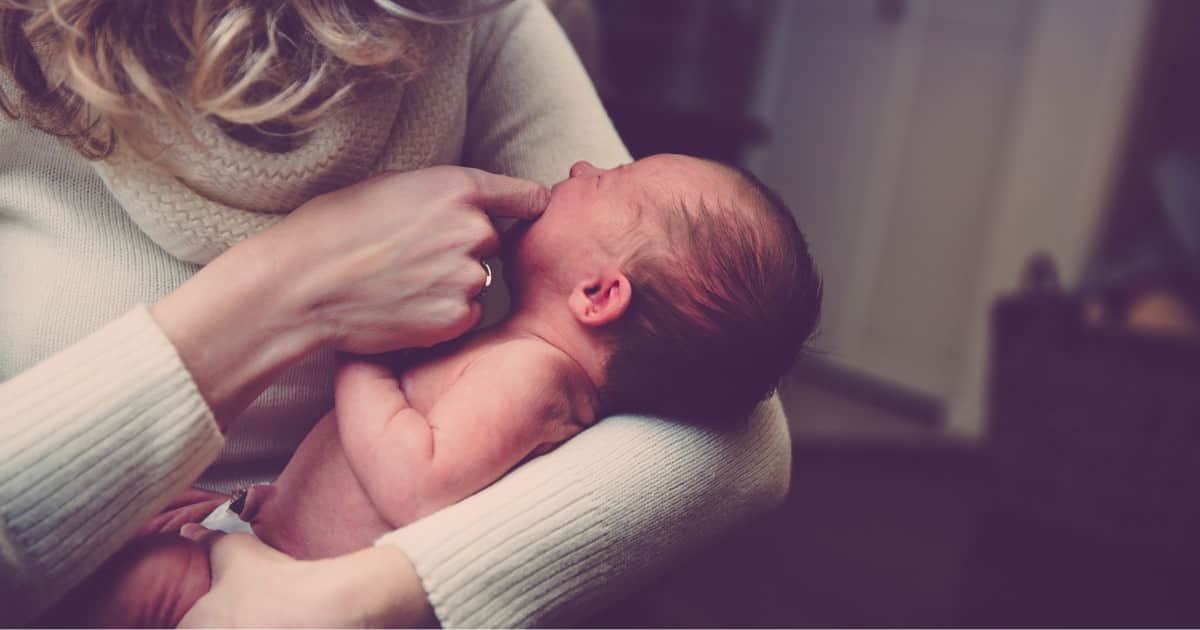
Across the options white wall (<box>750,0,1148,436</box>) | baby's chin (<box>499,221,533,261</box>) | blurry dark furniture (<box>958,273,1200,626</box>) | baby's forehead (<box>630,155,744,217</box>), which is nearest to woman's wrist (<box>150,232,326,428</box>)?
baby's chin (<box>499,221,533,261</box>)

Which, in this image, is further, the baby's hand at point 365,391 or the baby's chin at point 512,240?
the baby's chin at point 512,240

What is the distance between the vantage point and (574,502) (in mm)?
705

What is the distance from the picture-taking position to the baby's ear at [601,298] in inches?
32.7

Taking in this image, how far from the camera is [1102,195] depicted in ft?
9.09

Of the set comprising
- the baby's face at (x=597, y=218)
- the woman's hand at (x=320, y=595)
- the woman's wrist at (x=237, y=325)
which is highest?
the baby's face at (x=597, y=218)

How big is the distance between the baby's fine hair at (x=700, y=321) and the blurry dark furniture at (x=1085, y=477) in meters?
1.37

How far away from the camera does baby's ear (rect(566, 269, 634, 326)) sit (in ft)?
2.73

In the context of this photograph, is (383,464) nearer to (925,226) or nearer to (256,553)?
(256,553)

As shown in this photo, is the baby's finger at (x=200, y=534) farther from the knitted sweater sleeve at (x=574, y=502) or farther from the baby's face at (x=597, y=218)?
the baby's face at (x=597, y=218)

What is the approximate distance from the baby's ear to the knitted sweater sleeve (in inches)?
3.8

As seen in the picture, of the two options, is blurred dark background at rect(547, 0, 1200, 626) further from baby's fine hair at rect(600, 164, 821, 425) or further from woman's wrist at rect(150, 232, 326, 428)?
woman's wrist at rect(150, 232, 326, 428)

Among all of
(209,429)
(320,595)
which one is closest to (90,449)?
(209,429)

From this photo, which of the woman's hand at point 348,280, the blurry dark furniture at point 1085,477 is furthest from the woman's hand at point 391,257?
the blurry dark furniture at point 1085,477

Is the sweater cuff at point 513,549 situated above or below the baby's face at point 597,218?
below
